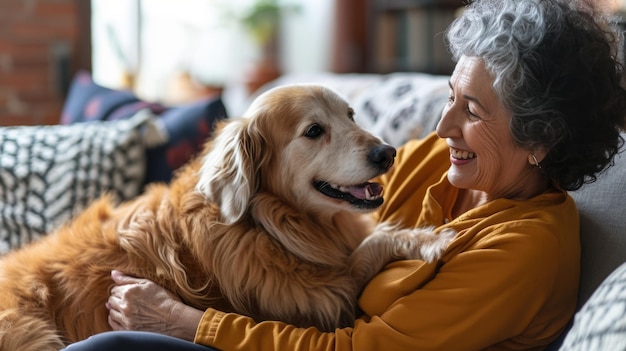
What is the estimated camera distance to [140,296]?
1.60 metres

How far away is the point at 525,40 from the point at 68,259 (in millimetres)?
1162

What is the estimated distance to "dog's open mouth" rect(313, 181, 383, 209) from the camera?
169cm

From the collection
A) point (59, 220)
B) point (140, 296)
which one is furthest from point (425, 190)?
point (59, 220)

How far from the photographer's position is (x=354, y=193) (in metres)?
1.71

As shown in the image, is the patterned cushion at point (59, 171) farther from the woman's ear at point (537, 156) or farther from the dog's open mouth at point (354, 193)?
the woman's ear at point (537, 156)

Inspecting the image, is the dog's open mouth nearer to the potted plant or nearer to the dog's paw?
the dog's paw

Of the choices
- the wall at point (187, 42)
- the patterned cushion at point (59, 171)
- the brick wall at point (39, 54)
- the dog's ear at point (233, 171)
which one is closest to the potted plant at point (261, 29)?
the wall at point (187, 42)

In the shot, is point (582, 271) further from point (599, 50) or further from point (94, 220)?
point (94, 220)

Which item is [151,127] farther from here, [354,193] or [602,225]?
[602,225]

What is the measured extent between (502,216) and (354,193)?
14.1 inches

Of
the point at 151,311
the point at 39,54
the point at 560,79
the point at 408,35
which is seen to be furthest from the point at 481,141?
the point at 408,35

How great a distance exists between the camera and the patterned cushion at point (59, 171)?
2.43 meters

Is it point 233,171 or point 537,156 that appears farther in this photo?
point 233,171

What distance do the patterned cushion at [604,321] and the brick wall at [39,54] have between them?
10.7 ft
